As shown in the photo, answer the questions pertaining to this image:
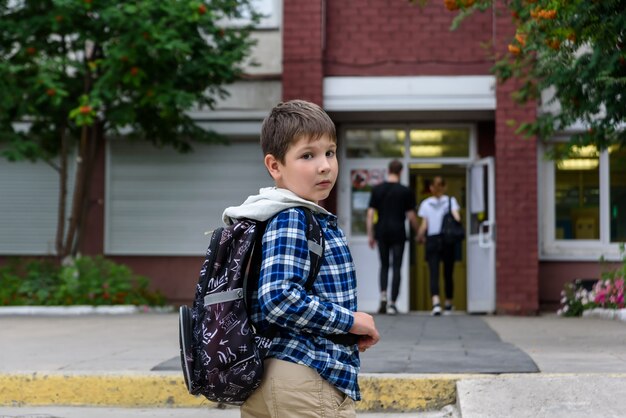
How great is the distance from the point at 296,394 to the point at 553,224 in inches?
503

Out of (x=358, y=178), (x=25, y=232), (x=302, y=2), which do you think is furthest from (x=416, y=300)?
(x=25, y=232)

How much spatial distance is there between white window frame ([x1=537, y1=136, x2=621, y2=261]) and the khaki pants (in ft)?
40.2

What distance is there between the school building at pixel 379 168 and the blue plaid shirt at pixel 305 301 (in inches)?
440

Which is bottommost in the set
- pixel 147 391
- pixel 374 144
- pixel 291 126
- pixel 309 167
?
pixel 147 391

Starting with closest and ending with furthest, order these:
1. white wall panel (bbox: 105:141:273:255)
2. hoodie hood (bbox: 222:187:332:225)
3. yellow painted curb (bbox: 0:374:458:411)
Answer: hoodie hood (bbox: 222:187:332:225) < yellow painted curb (bbox: 0:374:458:411) < white wall panel (bbox: 105:141:273:255)

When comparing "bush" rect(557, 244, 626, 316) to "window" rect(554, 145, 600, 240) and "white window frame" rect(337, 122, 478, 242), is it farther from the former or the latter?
"white window frame" rect(337, 122, 478, 242)

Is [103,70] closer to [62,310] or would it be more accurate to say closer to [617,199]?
[62,310]

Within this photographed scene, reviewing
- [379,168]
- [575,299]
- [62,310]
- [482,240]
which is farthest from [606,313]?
[62,310]

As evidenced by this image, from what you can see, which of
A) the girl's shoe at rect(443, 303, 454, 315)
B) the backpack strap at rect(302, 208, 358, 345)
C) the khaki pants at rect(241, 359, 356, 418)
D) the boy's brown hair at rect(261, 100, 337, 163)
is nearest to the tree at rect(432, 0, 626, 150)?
the girl's shoe at rect(443, 303, 454, 315)

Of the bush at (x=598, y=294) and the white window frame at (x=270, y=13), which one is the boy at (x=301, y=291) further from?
the white window frame at (x=270, y=13)

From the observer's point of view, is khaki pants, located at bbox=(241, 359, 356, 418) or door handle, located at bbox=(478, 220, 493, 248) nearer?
khaki pants, located at bbox=(241, 359, 356, 418)

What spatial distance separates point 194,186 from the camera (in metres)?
16.0

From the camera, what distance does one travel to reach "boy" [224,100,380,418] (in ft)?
9.56

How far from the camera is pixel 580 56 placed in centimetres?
919
